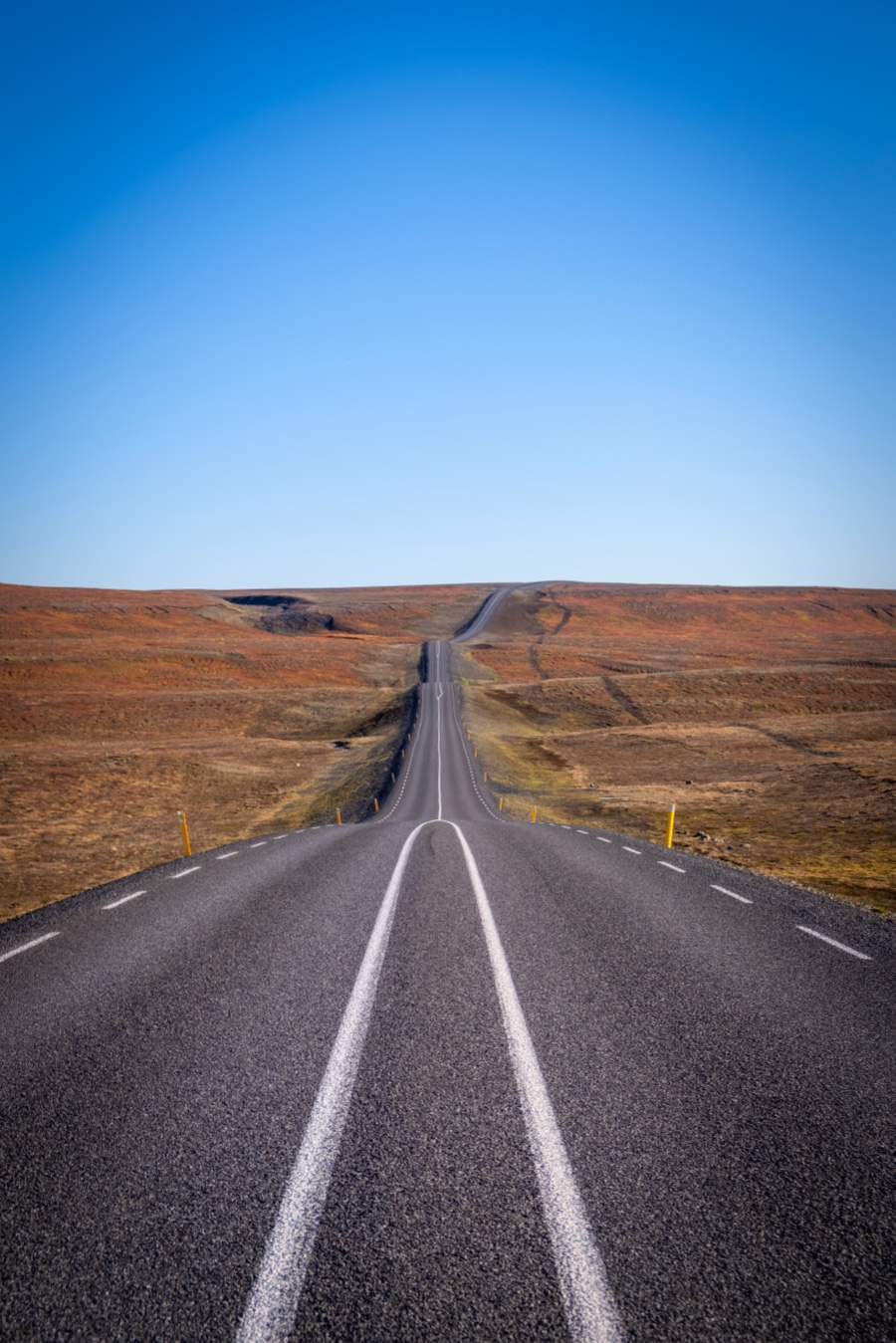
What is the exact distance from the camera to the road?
2.71 metres

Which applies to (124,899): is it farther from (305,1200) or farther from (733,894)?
(733,894)

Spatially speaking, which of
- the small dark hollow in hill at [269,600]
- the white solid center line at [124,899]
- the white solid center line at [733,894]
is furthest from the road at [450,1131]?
the small dark hollow in hill at [269,600]

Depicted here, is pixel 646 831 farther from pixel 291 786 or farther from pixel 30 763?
pixel 30 763

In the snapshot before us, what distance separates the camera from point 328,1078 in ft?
14.8

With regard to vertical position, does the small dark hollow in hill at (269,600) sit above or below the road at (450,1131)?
above

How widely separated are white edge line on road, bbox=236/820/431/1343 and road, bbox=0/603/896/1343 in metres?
0.01

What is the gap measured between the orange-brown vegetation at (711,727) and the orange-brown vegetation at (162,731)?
39.4ft

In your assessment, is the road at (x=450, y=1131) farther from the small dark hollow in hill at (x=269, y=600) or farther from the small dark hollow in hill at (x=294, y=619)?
the small dark hollow in hill at (x=269, y=600)

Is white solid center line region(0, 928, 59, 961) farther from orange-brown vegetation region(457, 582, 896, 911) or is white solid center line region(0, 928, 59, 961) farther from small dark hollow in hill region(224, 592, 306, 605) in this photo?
small dark hollow in hill region(224, 592, 306, 605)

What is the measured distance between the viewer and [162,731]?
176 ft

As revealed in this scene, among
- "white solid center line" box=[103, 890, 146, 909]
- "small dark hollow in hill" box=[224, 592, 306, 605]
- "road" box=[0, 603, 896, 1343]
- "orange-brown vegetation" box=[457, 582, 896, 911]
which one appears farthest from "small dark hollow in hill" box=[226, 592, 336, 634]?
"road" box=[0, 603, 896, 1343]

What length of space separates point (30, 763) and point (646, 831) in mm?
33087

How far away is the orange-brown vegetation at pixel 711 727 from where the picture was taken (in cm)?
2286

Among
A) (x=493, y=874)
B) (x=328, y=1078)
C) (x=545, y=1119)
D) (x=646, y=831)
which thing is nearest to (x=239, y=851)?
(x=493, y=874)
